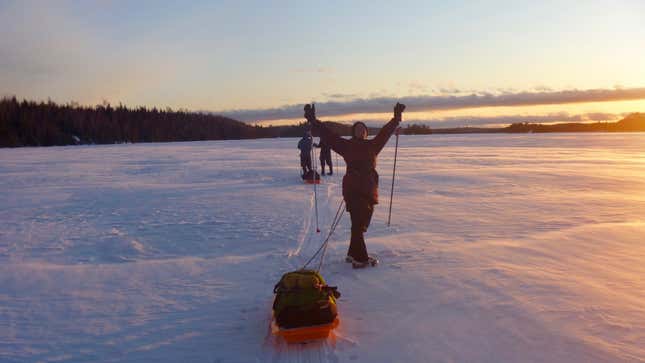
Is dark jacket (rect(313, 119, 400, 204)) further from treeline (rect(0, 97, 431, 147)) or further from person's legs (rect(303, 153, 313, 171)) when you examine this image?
treeline (rect(0, 97, 431, 147))

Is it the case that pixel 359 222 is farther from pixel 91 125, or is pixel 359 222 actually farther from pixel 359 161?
pixel 91 125

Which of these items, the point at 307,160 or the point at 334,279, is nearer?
the point at 334,279

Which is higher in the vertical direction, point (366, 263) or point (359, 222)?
point (359, 222)

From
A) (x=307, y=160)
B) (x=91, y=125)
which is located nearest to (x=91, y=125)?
(x=91, y=125)

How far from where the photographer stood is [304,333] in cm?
333

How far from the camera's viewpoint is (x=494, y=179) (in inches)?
550

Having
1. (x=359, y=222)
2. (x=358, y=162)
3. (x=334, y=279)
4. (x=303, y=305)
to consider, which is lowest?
(x=334, y=279)

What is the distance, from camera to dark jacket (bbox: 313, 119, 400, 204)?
499 cm

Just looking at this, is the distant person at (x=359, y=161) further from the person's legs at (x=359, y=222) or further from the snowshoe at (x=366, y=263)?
the snowshoe at (x=366, y=263)

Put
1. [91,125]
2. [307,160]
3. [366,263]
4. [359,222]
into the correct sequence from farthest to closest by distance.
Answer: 1. [91,125]
2. [307,160]
3. [366,263]
4. [359,222]

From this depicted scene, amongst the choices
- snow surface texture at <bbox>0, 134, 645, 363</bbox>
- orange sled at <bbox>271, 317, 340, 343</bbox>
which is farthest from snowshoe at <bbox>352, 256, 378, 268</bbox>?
orange sled at <bbox>271, 317, 340, 343</bbox>

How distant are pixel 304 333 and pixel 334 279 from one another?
5.48 ft

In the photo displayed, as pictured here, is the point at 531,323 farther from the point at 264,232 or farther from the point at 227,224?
the point at 227,224

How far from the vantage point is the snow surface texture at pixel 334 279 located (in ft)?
11.1
